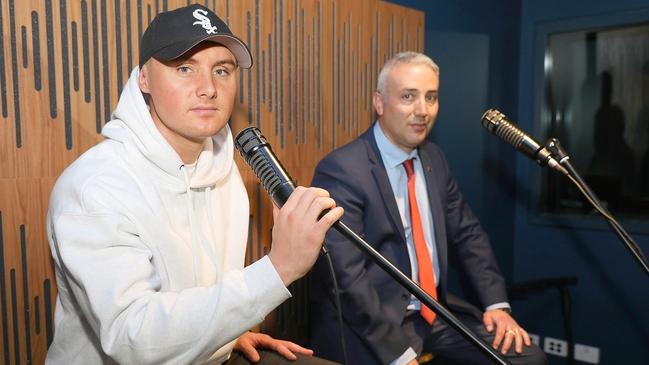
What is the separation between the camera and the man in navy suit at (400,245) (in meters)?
1.85

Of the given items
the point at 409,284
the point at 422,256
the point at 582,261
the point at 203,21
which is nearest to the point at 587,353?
the point at 582,261

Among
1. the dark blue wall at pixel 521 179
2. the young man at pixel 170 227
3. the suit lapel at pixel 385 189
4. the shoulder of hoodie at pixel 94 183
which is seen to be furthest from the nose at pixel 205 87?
the dark blue wall at pixel 521 179

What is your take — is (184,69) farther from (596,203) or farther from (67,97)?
(596,203)

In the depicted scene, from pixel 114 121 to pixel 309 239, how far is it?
0.65 metres

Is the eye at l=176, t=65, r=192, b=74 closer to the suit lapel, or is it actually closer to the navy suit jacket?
the navy suit jacket

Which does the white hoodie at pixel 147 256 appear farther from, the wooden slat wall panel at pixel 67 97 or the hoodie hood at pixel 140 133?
the wooden slat wall panel at pixel 67 97

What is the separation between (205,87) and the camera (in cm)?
129

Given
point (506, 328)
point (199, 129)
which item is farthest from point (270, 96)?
point (506, 328)

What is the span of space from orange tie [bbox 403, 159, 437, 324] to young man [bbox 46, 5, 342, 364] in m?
0.66

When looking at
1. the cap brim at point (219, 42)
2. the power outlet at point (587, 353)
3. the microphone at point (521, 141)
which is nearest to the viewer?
the cap brim at point (219, 42)

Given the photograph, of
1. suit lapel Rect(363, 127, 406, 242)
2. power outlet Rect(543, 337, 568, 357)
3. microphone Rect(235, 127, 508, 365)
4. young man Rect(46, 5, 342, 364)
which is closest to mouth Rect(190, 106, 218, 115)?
young man Rect(46, 5, 342, 364)

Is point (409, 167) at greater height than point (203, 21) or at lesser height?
lesser

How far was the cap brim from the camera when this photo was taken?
1.23m

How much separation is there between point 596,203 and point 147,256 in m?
1.16
